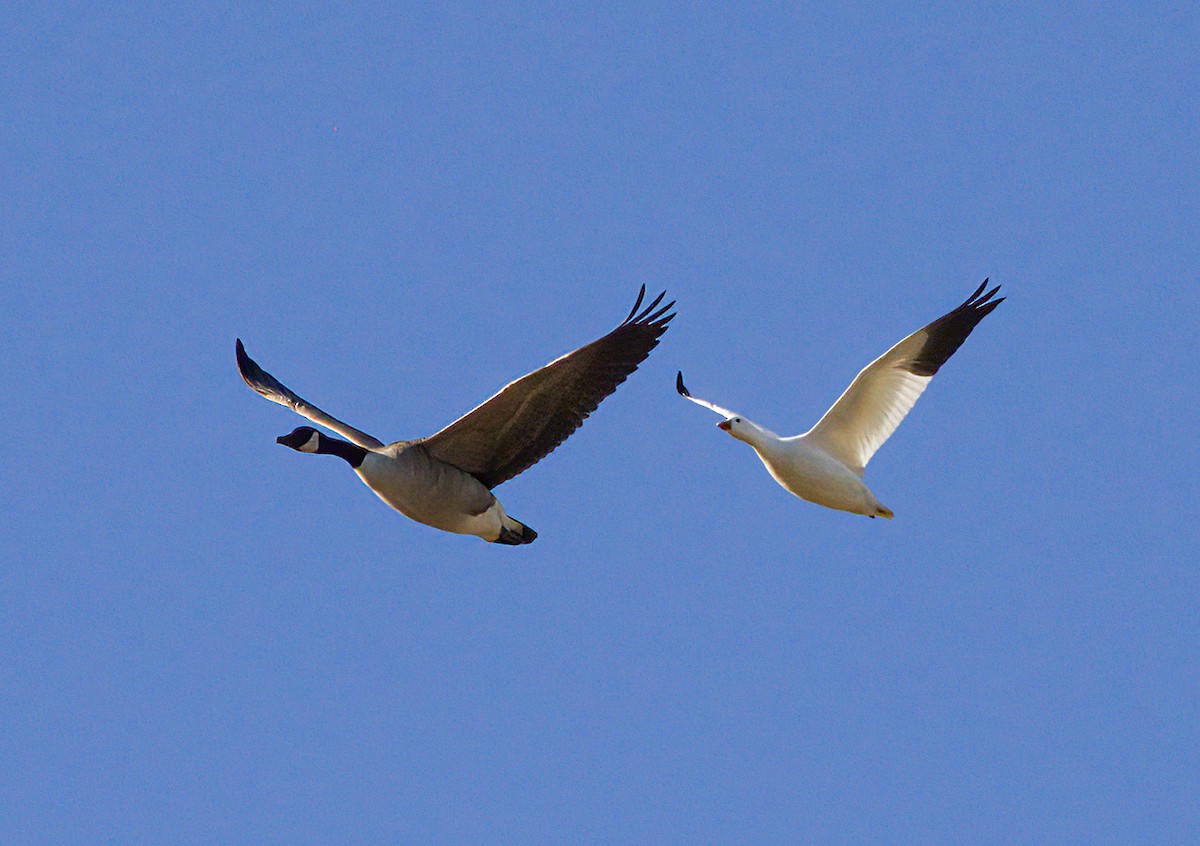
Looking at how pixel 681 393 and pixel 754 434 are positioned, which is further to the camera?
pixel 681 393

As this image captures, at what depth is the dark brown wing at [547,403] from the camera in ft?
37.5

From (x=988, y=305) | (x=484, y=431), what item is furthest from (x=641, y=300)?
(x=988, y=305)

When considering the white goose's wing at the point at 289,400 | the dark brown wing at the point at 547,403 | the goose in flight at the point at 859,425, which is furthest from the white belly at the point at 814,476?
the white goose's wing at the point at 289,400

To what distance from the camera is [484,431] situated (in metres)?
11.8

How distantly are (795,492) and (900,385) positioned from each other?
1.41 meters

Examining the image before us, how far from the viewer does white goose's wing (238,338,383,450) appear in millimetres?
12688

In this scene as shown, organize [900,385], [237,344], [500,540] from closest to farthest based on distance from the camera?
[500,540] < [900,385] < [237,344]

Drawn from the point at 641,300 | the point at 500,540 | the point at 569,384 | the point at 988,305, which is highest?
the point at 988,305

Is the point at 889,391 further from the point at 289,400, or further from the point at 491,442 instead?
the point at 289,400

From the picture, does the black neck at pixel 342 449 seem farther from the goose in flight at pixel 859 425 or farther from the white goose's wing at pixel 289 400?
the goose in flight at pixel 859 425

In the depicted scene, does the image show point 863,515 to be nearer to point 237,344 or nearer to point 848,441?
point 848,441

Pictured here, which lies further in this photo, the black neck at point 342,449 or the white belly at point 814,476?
the white belly at point 814,476

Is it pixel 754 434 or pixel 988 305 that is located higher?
pixel 988 305

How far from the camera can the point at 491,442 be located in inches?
470
